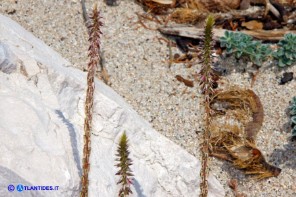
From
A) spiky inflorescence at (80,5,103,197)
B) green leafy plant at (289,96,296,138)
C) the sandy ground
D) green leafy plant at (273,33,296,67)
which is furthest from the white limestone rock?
green leafy plant at (273,33,296,67)

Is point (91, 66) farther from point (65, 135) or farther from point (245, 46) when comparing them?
point (245, 46)

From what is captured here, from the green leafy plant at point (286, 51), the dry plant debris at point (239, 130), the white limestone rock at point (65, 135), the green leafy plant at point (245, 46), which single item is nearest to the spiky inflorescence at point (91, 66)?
the white limestone rock at point (65, 135)

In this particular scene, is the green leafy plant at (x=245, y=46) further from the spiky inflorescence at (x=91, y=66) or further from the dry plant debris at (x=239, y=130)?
the spiky inflorescence at (x=91, y=66)

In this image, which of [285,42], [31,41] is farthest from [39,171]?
[285,42]

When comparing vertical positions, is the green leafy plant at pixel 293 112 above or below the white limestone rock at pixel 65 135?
above

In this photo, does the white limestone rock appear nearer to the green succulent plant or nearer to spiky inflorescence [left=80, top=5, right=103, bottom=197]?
spiky inflorescence [left=80, top=5, right=103, bottom=197]

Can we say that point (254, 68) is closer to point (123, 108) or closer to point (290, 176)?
point (290, 176)

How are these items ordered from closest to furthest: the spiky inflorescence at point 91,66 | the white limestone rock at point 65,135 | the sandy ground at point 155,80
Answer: the spiky inflorescence at point 91,66 → the white limestone rock at point 65,135 → the sandy ground at point 155,80

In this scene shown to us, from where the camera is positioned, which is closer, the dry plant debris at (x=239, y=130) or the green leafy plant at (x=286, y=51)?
the dry plant debris at (x=239, y=130)
